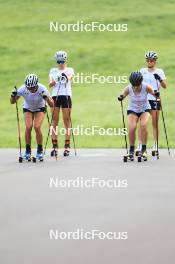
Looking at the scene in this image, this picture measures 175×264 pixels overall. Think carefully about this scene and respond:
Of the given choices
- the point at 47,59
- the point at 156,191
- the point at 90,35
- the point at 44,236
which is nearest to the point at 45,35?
the point at 90,35

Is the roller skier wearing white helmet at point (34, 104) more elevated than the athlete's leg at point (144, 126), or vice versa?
the roller skier wearing white helmet at point (34, 104)

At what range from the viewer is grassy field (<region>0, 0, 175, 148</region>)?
3234 cm

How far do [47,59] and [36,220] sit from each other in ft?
107

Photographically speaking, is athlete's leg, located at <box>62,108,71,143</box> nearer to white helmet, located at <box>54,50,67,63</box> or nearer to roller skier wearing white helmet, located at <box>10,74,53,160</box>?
white helmet, located at <box>54,50,67,63</box>

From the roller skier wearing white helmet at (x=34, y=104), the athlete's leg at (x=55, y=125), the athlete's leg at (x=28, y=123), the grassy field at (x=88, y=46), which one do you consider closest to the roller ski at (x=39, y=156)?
the roller skier wearing white helmet at (x=34, y=104)

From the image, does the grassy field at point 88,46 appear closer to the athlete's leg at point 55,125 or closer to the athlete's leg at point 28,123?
the athlete's leg at point 55,125

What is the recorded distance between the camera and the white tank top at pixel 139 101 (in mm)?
17391

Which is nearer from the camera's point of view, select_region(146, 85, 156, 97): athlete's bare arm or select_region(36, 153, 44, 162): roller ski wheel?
select_region(146, 85, 156, 97): athlete's bare arm

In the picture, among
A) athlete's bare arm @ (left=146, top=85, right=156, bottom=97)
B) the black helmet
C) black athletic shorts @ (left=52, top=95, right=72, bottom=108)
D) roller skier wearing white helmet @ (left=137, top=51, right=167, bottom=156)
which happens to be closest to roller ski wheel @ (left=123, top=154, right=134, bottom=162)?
roller skier wearing white helmet @ (left=137, top=51, right=167, bottom=156)

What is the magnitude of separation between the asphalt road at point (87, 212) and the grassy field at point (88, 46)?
993 cm

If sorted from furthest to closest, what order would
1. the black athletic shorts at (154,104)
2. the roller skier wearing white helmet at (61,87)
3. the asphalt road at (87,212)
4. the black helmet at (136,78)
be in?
the black athletic shorts at (154,104), the roller skier wearing white helmet at (61,87), the black helmet at (136,78), the asphalt road at (87,212)

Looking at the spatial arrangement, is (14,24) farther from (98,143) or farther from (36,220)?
(36,220)

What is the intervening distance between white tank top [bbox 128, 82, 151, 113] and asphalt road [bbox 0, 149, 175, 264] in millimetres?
939

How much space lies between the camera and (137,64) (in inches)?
1626
